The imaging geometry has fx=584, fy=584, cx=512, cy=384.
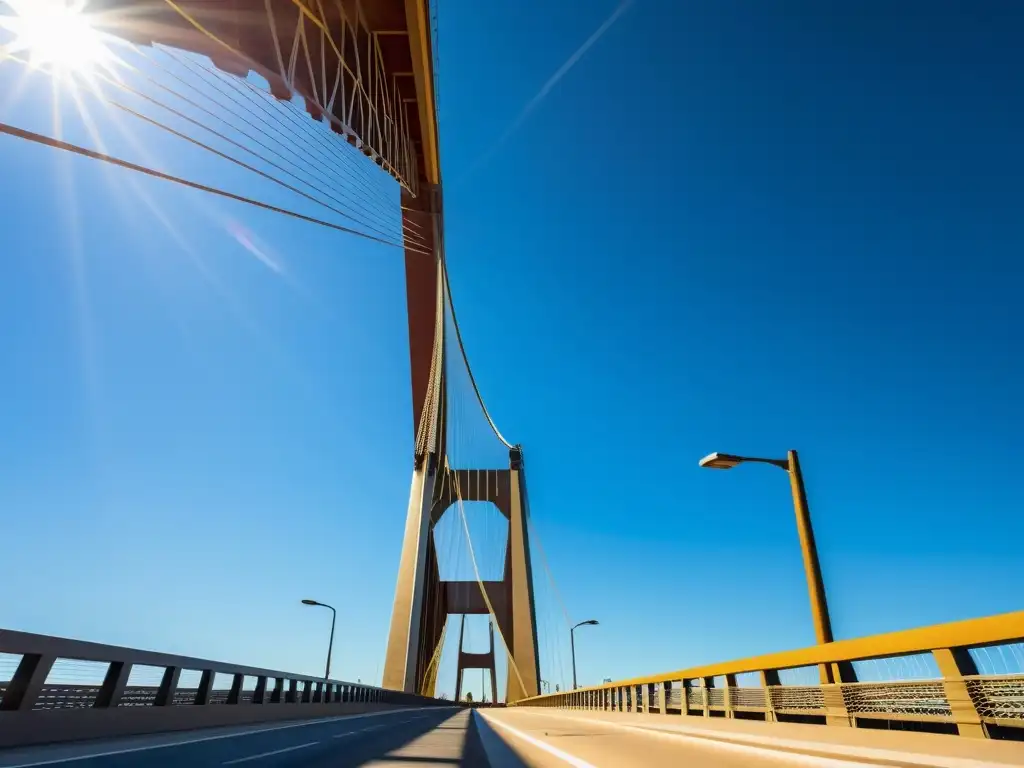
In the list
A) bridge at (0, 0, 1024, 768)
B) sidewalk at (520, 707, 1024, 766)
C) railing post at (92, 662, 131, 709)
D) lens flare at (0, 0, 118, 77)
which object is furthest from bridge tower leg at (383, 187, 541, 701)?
sidewalk at (520, 707, 1024, 766)

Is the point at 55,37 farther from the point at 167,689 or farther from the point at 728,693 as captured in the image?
the point at 728,693

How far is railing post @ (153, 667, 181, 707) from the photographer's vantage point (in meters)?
7.68

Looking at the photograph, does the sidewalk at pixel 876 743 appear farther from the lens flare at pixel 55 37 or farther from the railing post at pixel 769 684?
the lens flare at pixel 55 37

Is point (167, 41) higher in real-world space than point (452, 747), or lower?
higher

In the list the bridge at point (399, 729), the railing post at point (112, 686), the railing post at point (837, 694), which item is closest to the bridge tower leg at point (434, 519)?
the bridge at point (399, 729)

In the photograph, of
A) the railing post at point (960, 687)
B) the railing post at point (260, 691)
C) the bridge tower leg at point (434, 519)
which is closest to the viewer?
the railing post at point (960, 687)

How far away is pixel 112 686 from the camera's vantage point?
6582mm

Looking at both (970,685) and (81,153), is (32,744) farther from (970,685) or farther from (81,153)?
(970,685)

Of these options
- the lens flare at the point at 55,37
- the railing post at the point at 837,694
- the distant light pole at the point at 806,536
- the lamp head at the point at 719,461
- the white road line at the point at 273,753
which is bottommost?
the white road line at the point at 273,753

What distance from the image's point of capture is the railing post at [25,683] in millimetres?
5230

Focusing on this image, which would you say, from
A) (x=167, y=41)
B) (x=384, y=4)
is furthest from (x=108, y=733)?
(x=384, y=4)

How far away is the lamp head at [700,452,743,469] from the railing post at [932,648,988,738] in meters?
5.06

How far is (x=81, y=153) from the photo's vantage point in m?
4.43

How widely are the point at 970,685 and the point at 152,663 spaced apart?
8.08m
